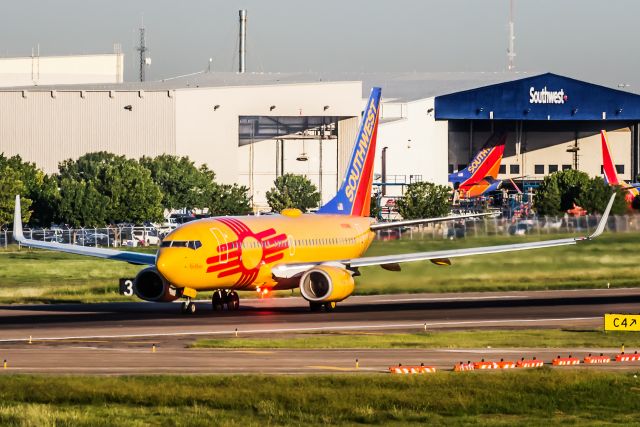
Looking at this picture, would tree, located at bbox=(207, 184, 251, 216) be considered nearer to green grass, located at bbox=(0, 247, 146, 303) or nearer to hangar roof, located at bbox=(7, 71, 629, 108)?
hangar roof, located at bbox=(7, 71, 629, 108)

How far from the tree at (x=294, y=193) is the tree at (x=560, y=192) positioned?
80.6 feet

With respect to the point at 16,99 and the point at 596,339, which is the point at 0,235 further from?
the point at 596,339

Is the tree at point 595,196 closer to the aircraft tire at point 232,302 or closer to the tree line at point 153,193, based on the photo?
the tree line at point 153,193

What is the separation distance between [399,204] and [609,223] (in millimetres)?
49905

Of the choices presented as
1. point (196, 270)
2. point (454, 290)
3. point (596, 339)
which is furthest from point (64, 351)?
point (454, 290)

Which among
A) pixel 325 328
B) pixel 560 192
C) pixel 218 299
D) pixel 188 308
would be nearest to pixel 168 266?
pixel 188 308

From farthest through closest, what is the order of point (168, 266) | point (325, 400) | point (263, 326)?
point (168, 266) → point (263, 326) → point (325, 400)

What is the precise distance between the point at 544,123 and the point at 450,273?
116 m

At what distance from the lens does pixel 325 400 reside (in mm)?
34031

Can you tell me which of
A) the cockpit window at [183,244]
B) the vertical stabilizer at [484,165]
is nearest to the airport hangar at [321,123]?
the vertical stabilizer at [484,165]

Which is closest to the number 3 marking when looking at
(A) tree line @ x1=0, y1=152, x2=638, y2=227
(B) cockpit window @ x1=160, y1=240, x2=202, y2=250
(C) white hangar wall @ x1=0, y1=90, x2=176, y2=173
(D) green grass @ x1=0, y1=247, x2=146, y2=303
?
(D) green grass @ x1=0, y1=247, x2=146, y2=303

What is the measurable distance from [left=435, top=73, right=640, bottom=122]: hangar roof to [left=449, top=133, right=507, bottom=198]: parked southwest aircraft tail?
3.70 meters

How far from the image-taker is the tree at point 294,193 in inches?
5703

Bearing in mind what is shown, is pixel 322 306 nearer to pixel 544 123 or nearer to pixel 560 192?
pixel 560 192
